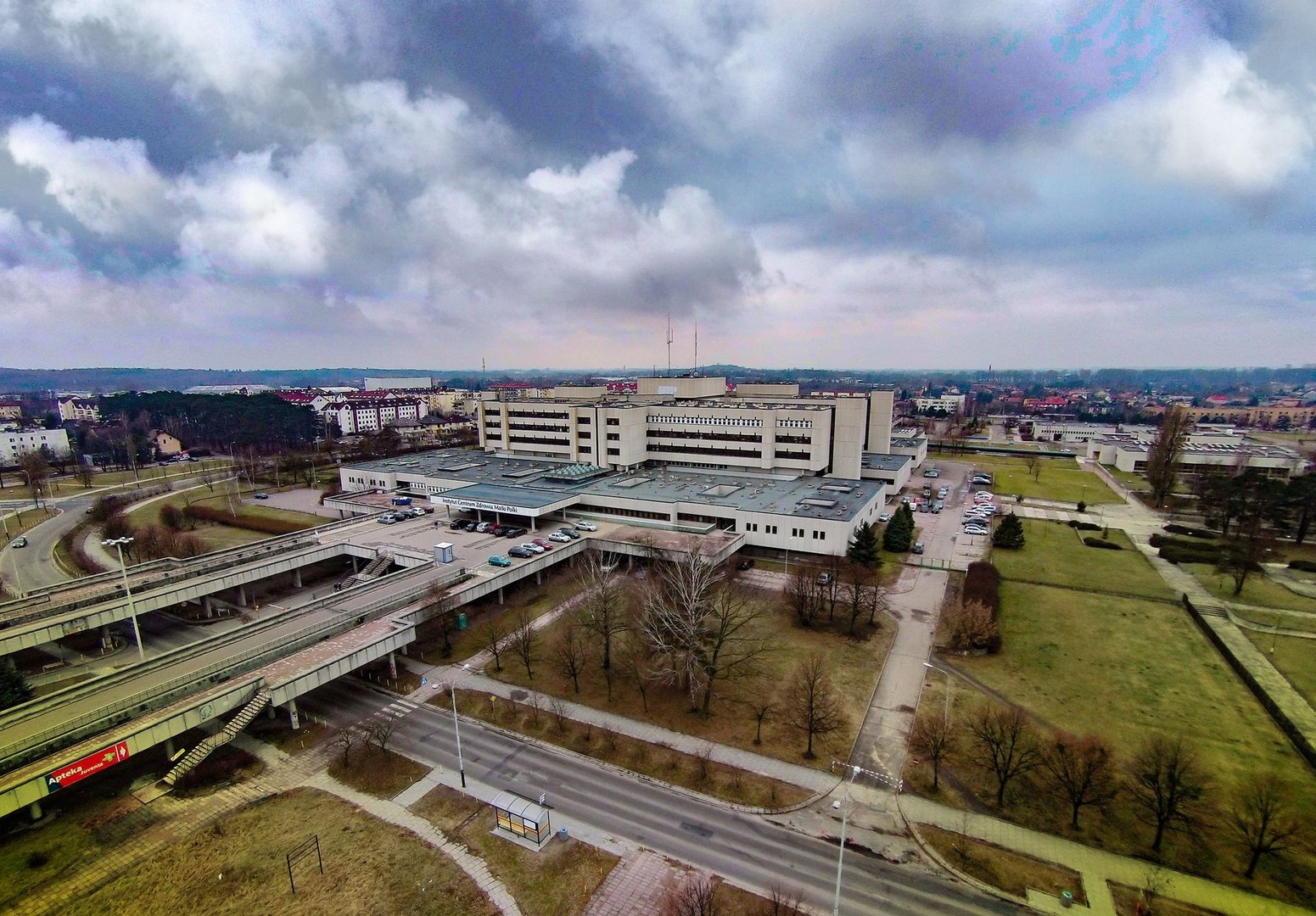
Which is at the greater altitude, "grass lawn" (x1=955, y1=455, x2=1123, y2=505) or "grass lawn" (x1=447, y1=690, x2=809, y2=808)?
"grass lawn" (x1=955, y1=455, x2=1123, y2=505)

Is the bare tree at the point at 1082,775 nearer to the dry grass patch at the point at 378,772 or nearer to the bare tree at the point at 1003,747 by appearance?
the bare tree at the point at 1003,747

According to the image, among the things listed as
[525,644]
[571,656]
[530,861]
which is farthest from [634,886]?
[525,644]

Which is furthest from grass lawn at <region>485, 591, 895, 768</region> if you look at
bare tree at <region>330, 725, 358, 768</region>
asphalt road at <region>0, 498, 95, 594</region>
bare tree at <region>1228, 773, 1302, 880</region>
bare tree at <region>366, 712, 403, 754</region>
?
asphalt road at <region>0, 498, 95, 594</region>

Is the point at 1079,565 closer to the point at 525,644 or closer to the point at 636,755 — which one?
the point at 636,755

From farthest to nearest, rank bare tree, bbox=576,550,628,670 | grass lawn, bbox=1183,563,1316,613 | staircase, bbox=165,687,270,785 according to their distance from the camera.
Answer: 1. grass lawn, bbox=1183,563,1316,613
2. bare tree, bbox=576,550,628,670
3. staircase, bbox=165,687,270,785

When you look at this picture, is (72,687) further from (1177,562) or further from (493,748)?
(1177,562)

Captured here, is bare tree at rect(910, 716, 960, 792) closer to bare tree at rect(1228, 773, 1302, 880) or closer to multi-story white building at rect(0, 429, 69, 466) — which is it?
bare tree at rect(1228, 773, 1302, 880)
